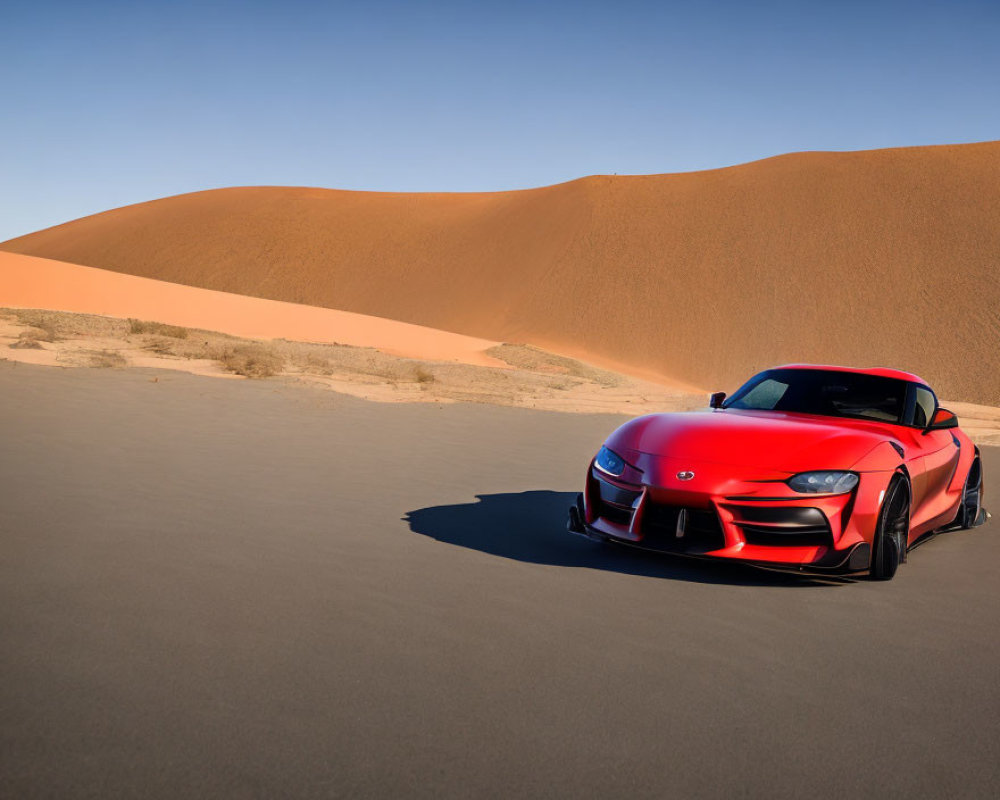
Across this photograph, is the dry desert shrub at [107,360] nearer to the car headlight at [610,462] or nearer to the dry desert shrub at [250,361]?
the dry desert shrub at [250,361]

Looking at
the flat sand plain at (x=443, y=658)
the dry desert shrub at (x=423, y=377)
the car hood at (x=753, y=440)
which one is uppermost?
the car hood at (x=753, y=440)

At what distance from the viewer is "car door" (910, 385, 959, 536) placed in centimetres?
671

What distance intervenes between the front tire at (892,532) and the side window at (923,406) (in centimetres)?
121

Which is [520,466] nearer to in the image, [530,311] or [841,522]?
[841,522]

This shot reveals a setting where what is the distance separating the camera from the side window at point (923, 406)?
7531 millimetres

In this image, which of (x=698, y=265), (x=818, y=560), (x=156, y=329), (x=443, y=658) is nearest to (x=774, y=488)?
(x=818, y=560)

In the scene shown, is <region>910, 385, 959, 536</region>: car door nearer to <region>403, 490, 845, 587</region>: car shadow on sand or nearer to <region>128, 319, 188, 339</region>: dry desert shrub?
<region>403, 490, 845, 587</region>: car shadow on sand

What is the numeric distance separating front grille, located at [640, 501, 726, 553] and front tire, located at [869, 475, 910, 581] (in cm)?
101

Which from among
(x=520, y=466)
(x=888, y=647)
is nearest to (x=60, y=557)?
(x=888, y=647)

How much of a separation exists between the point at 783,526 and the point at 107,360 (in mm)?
18416

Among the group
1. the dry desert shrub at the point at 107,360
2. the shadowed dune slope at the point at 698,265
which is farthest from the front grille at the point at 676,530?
Result: the shadowed dune slope at the point at 698,265

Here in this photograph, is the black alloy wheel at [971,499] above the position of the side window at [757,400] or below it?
below

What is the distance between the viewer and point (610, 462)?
6.56 meters

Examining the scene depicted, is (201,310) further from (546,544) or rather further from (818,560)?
(818,560)
